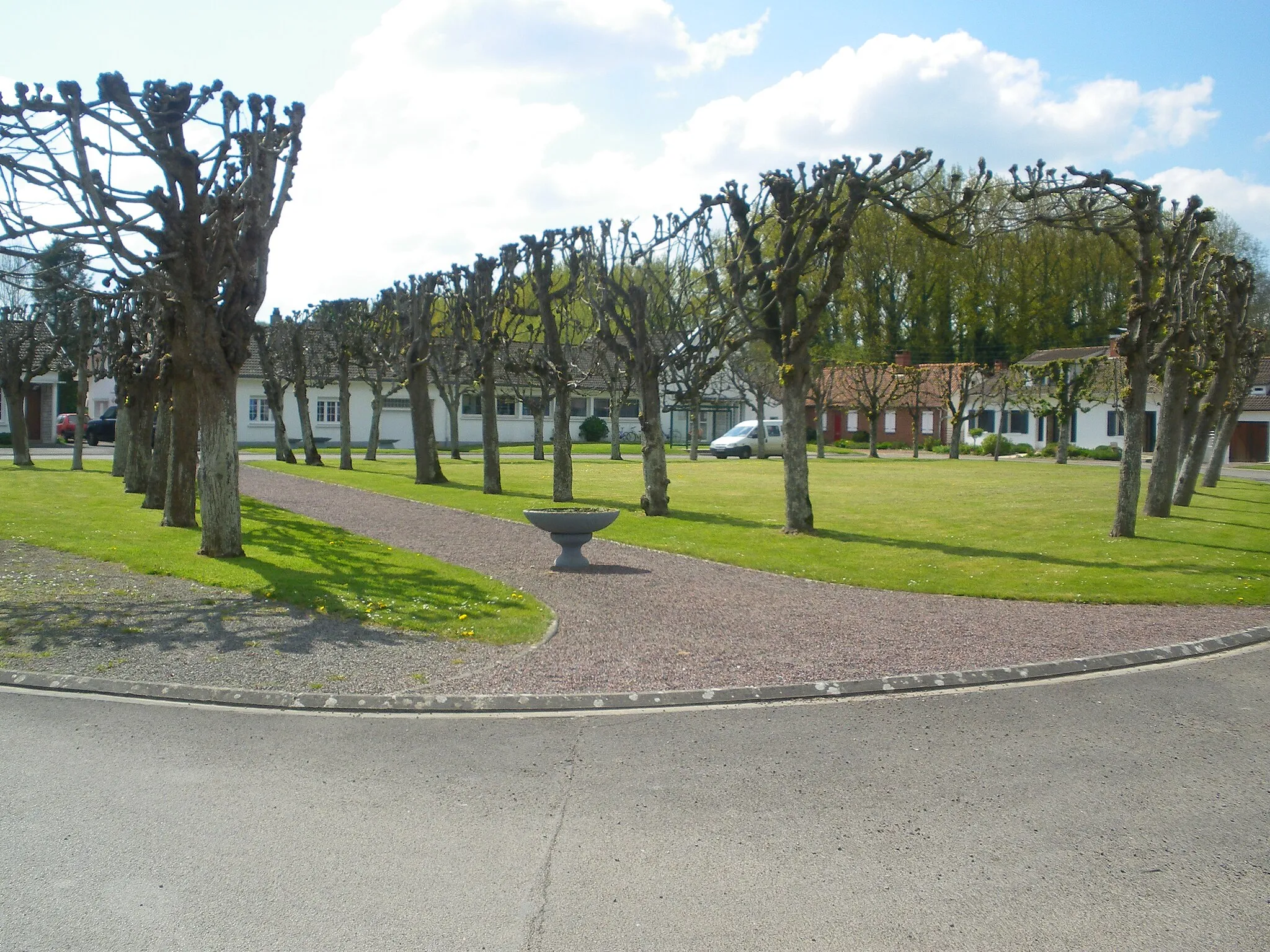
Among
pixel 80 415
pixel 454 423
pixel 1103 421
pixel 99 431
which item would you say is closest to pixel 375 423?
pixel 454 423

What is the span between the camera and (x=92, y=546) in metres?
14.9

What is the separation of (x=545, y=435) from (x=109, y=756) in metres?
61.8

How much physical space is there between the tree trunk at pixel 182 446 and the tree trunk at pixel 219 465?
382cm

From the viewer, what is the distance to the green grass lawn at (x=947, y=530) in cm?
1341

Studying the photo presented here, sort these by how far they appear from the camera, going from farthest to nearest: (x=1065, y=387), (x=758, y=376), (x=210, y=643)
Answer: (x=758, y=376), (x=1065, y=387), (x=210, y=643)

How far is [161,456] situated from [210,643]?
12.6m

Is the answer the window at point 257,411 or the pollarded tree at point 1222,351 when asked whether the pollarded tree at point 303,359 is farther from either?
the pollarded tree at point 1222,351

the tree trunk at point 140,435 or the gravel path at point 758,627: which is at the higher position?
the tree trunk at point 140,435

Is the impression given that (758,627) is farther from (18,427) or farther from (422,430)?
(18,427)

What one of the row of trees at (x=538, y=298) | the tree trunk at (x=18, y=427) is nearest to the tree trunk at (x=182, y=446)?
the row of trees at (x=538, y=298)

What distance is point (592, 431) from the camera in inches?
2581

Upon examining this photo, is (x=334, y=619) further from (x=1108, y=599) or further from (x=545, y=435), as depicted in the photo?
(x=545, y=435)

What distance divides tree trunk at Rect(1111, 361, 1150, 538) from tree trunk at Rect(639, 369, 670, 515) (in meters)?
8.55

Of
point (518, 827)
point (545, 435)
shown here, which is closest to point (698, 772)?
point (518, 827)
